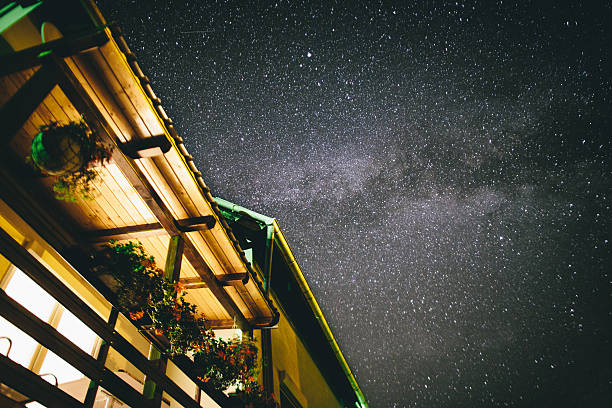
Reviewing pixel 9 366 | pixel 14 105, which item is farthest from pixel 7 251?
pixel 14 105

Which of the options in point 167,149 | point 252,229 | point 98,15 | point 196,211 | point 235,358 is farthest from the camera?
point 252,229

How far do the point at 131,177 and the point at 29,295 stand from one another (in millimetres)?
3289

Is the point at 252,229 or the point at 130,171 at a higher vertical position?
the point at 252,229

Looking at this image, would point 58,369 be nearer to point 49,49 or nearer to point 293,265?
point 49,49

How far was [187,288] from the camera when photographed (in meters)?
5.73

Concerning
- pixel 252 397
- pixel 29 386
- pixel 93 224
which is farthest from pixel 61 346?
pixel 252 397

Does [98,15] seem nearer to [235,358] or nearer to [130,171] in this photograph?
[130,171]

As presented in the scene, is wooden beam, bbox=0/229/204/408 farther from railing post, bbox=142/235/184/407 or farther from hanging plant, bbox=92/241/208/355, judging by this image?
hanging plant, bbox=92/241/208/355

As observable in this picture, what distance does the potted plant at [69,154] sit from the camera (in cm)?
293

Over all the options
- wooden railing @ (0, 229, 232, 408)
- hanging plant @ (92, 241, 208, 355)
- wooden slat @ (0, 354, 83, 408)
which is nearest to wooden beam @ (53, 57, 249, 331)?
hanging plant @ (92, 241, 208, 355)

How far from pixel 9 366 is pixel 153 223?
2499mm

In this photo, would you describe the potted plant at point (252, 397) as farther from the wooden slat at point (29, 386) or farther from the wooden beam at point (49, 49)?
the wooden beam at point (49, 49)

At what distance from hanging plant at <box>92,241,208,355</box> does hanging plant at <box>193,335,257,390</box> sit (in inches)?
18.3

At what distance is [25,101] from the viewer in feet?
9.45
